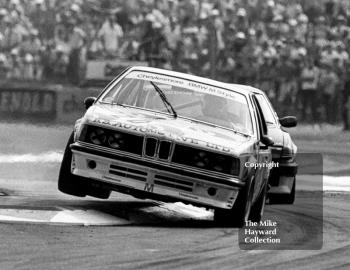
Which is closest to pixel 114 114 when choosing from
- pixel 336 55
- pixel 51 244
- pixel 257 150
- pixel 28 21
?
pixel 257 150

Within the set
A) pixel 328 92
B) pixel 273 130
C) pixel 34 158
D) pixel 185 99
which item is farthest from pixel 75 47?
pixel 185 99

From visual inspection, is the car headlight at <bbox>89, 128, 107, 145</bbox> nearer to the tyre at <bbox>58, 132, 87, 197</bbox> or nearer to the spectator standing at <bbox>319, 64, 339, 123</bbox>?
the tyre at <bbox>58, 132, 87, 197</bbox>

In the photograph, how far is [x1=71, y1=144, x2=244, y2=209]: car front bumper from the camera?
8062 mm

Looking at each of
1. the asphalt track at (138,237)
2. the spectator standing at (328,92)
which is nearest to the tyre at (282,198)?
the asphalt track at (138,237)

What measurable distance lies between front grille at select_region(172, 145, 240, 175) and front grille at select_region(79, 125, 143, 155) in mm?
313

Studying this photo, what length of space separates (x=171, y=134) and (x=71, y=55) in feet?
56.4

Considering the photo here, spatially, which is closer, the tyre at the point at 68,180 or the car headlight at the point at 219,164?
the car headlight at the point at 219,164

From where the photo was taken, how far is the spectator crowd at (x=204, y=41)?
974 inches

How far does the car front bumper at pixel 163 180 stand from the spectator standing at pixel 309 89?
18.4 metres

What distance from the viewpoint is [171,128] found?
8344mm

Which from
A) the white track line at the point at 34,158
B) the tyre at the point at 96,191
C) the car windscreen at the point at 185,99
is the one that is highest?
the car windscreen at the point at 185,99

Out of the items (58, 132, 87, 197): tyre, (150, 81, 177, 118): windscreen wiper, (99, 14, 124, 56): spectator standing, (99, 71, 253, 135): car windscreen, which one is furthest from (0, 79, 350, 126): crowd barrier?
(58, 132, 87, 197): tyre

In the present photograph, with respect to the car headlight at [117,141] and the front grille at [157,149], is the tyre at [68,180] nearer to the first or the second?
the car headlight at [117,141]

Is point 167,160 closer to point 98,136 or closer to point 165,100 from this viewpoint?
point 98,136
